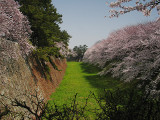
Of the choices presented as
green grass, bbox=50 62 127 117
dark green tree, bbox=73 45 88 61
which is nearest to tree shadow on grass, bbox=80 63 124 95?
green grass, bbox=50 62 127 117

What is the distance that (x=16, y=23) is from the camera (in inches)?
332

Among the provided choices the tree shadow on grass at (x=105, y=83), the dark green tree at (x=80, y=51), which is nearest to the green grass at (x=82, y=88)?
the tree shadow on grass at (x=105, y=83)

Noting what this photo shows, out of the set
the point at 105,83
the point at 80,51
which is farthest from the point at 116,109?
the point at 80,51

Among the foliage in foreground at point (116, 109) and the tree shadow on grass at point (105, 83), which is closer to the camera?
the foliage in foreground at point (116, 109)

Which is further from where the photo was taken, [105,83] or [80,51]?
[80,51]

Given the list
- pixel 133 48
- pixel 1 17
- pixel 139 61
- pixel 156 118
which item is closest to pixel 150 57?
pixel 139 61

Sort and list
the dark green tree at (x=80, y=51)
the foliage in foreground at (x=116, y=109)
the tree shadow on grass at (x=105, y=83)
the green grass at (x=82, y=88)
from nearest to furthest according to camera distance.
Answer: the foliage in foreground at (x=116, y=109), the green grass at (x=82, y=88), the tree shadow on grass at (x=105, y=83), the dark green tree at (x=80, y=51)

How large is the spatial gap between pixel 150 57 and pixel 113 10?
6.65 meters

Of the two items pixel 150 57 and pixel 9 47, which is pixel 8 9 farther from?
pixel 150 57

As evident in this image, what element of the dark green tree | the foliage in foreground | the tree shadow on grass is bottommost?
the tree shadow on grass

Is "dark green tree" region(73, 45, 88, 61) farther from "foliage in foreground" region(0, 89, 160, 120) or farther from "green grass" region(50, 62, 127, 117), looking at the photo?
"foliage in foreground" region(0, 89, 160, 120)

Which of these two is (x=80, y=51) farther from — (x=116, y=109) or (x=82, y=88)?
(x=116, y=109)

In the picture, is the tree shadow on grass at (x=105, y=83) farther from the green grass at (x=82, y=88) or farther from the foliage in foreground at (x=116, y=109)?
the foliage in foreground at (x=116, y=109)

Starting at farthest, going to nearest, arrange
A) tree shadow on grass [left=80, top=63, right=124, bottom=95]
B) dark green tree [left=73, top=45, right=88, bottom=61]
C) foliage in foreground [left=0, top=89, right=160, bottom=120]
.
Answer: dark green tree [left=73, top=45, right=88, bottom=61] < tree shadow on grass [left=80, top=63, right=124, bottom=95] < foliage in foreground [left=0, top=89, right=160, bottom=120]
